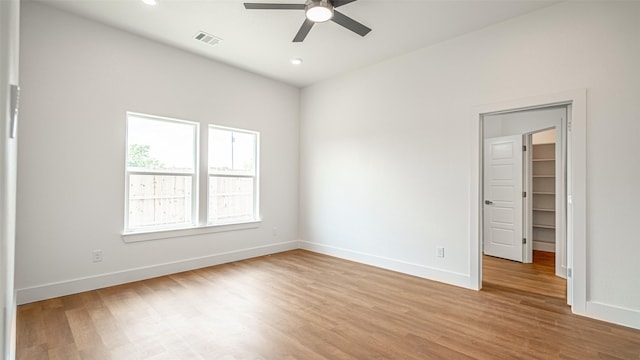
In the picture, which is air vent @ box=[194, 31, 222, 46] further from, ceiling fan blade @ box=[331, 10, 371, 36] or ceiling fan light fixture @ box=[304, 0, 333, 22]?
ceiling fan blade @ box=[331, 10, 371, 36]

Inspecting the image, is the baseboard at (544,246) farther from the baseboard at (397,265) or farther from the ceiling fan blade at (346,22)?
the ceiling fan blade at (346,22)

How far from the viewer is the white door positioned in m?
4.97

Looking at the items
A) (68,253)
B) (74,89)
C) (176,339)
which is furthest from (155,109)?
(176,339)

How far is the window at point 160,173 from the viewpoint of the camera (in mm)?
3895

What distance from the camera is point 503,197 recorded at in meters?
5.19

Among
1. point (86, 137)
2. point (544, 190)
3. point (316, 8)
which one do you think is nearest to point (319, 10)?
point (316, 8)

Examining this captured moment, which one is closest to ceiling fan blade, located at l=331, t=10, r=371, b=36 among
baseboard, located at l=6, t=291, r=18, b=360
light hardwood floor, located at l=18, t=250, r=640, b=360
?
light hardwood floor, located at l=18, t=250, r=640, b=360

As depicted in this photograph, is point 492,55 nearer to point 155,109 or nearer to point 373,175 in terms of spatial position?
point 373,175

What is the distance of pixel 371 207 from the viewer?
469 centimetres

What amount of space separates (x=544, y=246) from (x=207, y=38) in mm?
6671

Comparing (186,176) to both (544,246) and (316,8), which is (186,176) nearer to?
(316,8)

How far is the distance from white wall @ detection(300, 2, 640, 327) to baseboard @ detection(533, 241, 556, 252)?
10.5ft

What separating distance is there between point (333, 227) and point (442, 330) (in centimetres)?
284

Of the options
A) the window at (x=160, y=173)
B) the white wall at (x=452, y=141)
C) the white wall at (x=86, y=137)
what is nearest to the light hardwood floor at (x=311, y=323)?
the white wall at (x=86, y=137)
